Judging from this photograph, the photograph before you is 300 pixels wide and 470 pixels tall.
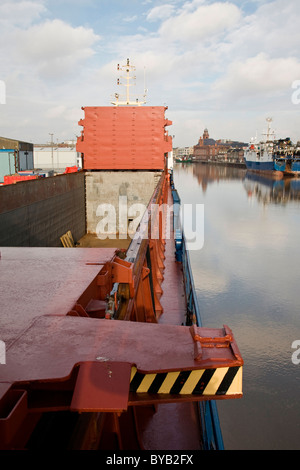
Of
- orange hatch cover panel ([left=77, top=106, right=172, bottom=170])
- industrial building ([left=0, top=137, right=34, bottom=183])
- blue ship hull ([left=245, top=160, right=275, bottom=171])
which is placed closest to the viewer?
orange hatch cover panel ([left=77, top=106, right=172, bottom=170])

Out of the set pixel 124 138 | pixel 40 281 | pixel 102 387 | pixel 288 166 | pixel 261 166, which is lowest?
pixel 102 387

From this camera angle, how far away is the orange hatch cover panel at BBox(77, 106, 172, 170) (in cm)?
2042

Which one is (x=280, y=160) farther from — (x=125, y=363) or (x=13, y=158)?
(x=125, y=363)

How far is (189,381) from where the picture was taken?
229 centimetres

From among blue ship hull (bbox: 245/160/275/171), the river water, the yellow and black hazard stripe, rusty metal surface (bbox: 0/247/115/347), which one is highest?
blue ship hull (bbox: 245/160/275/171)

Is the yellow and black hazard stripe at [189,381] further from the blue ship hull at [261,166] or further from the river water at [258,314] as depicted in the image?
the blue ship hull at [261,166]

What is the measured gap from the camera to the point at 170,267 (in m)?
11.4

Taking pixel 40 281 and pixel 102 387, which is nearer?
pixel 102 387

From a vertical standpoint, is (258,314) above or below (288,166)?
below

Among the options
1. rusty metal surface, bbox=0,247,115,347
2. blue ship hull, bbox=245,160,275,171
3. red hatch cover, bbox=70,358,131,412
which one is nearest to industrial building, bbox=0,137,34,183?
rusty metal surface, bbox=0,247,115,347

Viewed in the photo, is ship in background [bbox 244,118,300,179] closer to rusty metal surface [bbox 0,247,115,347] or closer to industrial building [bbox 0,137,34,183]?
industrial building [bbox 0,137,34,183]

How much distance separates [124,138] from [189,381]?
1950 cm

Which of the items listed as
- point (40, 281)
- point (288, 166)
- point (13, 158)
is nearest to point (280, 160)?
point (288, 166)

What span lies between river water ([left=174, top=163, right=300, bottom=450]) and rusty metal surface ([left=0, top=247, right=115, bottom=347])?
515cm
